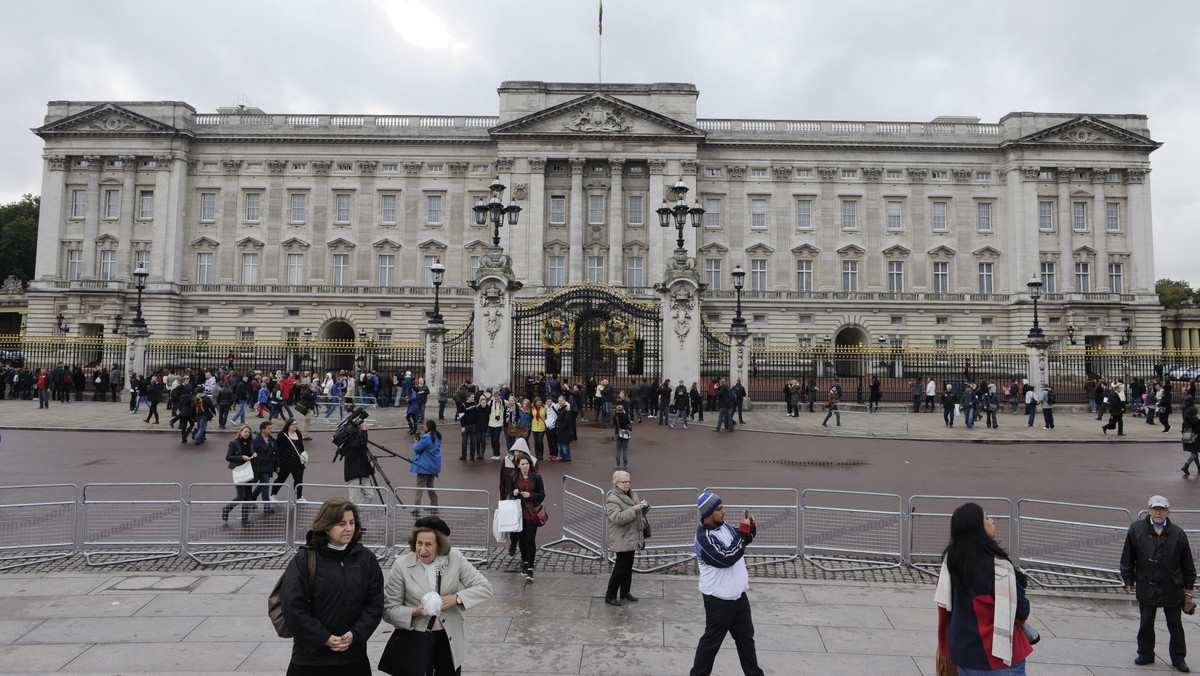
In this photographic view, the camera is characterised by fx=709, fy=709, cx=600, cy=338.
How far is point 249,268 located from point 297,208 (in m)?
5.77

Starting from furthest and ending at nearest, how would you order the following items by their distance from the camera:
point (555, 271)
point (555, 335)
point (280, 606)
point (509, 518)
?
point (555, 271)
point (555, 335)
point (509, 518)
point (280, 606)

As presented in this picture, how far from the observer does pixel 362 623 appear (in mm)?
4102

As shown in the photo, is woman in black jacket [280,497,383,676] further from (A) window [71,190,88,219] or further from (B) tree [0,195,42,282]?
(B) tree [0,195,42,282]

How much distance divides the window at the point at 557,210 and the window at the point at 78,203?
34.8 m

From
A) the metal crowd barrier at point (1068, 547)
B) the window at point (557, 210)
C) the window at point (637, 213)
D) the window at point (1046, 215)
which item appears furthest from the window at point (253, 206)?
the window at point (1046, 215)

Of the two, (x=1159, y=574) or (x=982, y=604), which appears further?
(x=1159, y=574)

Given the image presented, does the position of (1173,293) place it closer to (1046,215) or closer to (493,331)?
(1046,215)

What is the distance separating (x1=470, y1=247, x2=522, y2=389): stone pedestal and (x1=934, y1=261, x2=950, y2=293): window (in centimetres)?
4064

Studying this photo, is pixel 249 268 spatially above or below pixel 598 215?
below

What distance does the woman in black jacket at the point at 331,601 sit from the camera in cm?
397

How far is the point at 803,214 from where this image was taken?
5406cm

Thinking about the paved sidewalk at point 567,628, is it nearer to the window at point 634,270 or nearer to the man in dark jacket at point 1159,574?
the man in dark jacket at point 1159,574

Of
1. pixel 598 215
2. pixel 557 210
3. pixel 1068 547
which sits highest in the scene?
pixel 557 210

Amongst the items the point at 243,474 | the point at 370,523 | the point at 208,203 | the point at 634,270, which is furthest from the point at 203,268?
the point at 370,523
